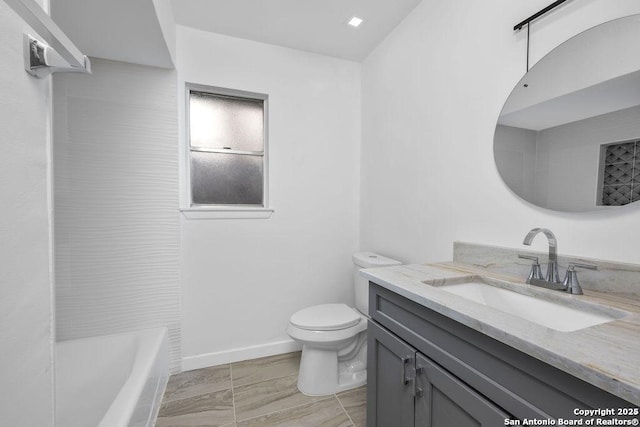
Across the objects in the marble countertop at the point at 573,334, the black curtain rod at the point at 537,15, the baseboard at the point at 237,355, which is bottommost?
the baseboard at the point at 237,355

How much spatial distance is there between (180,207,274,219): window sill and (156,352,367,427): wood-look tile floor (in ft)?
3.71

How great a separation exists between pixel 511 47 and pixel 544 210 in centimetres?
74

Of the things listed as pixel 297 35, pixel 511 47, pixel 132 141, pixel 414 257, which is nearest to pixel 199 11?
pixel 297 35

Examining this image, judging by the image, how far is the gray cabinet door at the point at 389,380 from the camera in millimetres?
1011

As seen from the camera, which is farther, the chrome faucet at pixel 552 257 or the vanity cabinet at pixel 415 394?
the chrome faucet at pixel 552 257

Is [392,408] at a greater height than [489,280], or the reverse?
[489,280]

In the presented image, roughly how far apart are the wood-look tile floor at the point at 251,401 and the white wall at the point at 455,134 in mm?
1020

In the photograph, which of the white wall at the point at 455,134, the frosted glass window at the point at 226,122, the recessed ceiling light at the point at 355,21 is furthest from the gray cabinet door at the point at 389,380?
the recessed ceiling light at the point at 355,21

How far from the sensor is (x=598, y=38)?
956mm

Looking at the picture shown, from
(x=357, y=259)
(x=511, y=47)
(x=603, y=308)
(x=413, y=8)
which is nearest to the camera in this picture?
(x=603, y=308)

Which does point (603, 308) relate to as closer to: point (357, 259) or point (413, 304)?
point (413, 304)

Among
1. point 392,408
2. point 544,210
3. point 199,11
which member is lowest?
point 392,408

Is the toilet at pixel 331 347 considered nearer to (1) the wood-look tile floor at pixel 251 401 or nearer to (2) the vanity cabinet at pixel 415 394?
(1) the wood-look tile floor at pixel 251 401

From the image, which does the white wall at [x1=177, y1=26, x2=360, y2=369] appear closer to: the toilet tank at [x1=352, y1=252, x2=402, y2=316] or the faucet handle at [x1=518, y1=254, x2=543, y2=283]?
the toilet tank at [x1=352, y1=252, x2=402, y2=316]
